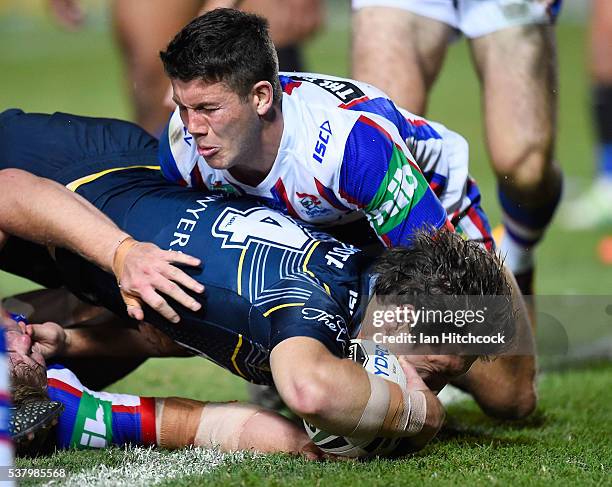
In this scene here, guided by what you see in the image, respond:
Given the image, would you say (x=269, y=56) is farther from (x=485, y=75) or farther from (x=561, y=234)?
(x=561, y=234)

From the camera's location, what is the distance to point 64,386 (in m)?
3.86

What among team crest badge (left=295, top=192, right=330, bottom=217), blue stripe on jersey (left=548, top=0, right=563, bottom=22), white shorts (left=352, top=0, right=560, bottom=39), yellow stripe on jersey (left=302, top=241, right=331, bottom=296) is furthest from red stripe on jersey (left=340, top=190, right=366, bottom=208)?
blue stripe on jersey (left=548, top=0, right=563, bottom=22)

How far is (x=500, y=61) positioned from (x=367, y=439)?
234 centimetres

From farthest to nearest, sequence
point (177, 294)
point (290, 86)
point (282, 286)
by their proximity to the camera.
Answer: point (290, 86), point (177, 294), point (282, 286)

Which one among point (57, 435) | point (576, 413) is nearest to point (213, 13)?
point (57, 435)

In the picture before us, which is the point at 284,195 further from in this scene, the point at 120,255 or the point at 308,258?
the point at 120,255

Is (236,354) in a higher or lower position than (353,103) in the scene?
lower

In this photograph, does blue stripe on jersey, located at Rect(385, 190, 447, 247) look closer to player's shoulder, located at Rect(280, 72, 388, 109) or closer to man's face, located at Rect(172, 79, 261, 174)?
player's shoulder, located at Rect(280, 72, 388, 109)

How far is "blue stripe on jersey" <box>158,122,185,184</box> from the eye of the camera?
4.21m

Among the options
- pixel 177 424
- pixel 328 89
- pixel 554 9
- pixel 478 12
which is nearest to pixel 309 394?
pixel 177 424

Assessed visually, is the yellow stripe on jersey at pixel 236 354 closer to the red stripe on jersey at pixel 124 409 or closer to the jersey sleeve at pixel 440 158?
the red stripe on jersey at pixel 124 409

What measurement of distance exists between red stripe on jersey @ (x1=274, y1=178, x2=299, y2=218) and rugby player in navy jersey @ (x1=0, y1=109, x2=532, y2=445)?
99 mm

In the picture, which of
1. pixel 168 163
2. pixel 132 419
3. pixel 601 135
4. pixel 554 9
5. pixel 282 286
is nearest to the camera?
pixel 282 286

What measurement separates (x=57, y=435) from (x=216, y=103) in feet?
4.11
